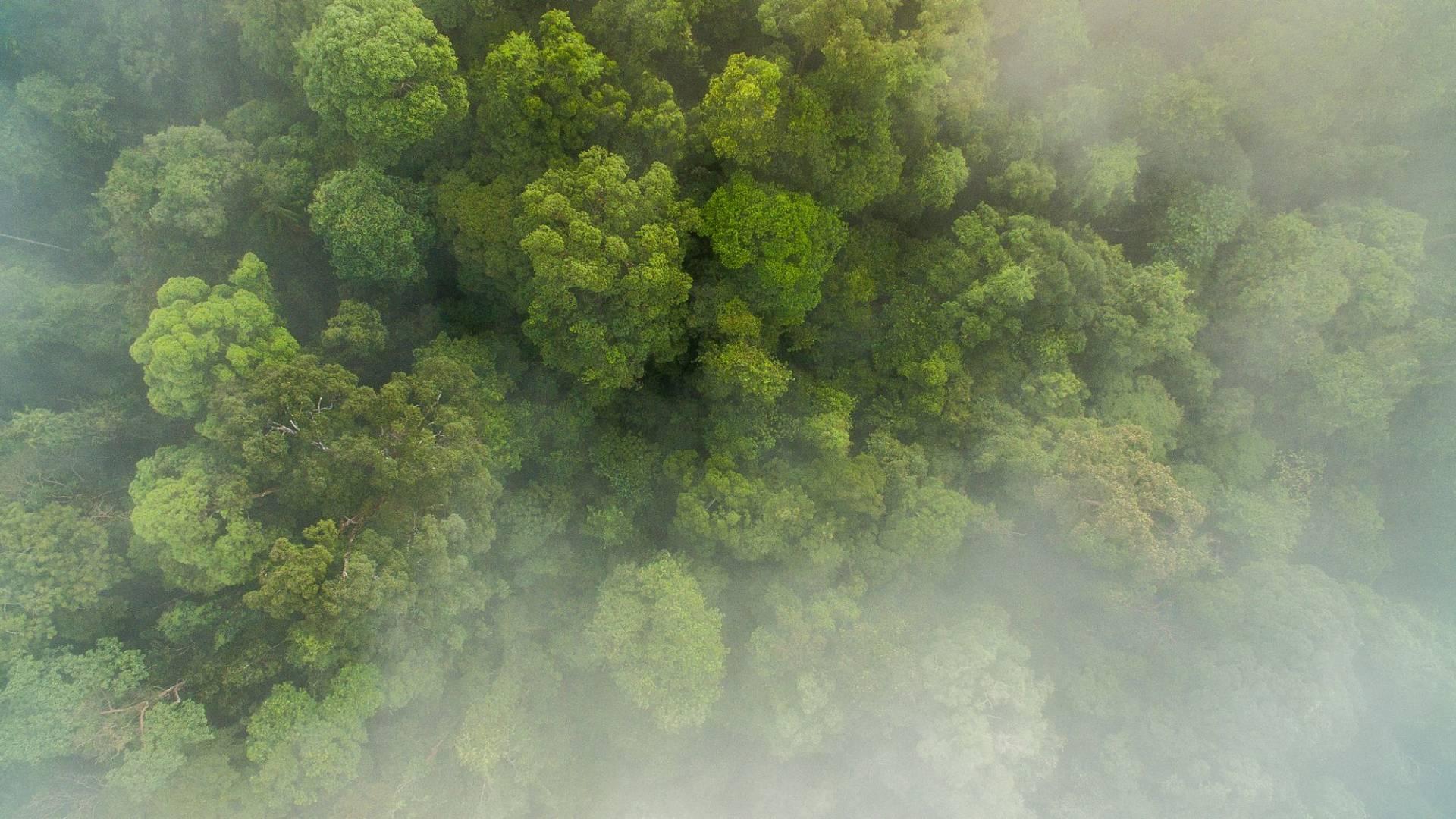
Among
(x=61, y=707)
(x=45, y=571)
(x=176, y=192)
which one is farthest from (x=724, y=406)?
(x=61, y=707)

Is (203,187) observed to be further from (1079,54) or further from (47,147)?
(1079,54)

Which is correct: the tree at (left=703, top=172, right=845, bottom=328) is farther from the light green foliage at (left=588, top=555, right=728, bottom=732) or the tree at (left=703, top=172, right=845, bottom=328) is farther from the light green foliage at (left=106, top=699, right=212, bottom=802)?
the light green foliage at (left=106, top=699, right=212, bottom=802)

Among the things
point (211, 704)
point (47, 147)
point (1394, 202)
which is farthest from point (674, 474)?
point (1394, 202)

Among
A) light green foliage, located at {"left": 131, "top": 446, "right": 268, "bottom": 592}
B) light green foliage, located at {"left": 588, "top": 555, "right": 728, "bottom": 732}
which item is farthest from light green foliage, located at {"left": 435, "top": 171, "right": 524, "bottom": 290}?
light green foliage, located at {"left": 588, "top": 555, "right": 728, "bottom": 732}

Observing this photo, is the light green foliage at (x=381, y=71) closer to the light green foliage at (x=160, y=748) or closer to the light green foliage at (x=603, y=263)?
the light green foliage at (x=603, y=263)

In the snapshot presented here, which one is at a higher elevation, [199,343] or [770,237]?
[770,237]

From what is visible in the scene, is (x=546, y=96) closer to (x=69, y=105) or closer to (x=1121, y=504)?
(x=69, y=105)

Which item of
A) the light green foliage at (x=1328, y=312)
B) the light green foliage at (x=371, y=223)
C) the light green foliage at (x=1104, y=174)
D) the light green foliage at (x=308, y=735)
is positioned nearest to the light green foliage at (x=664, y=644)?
the light green foliage at (x=308, y=735)
